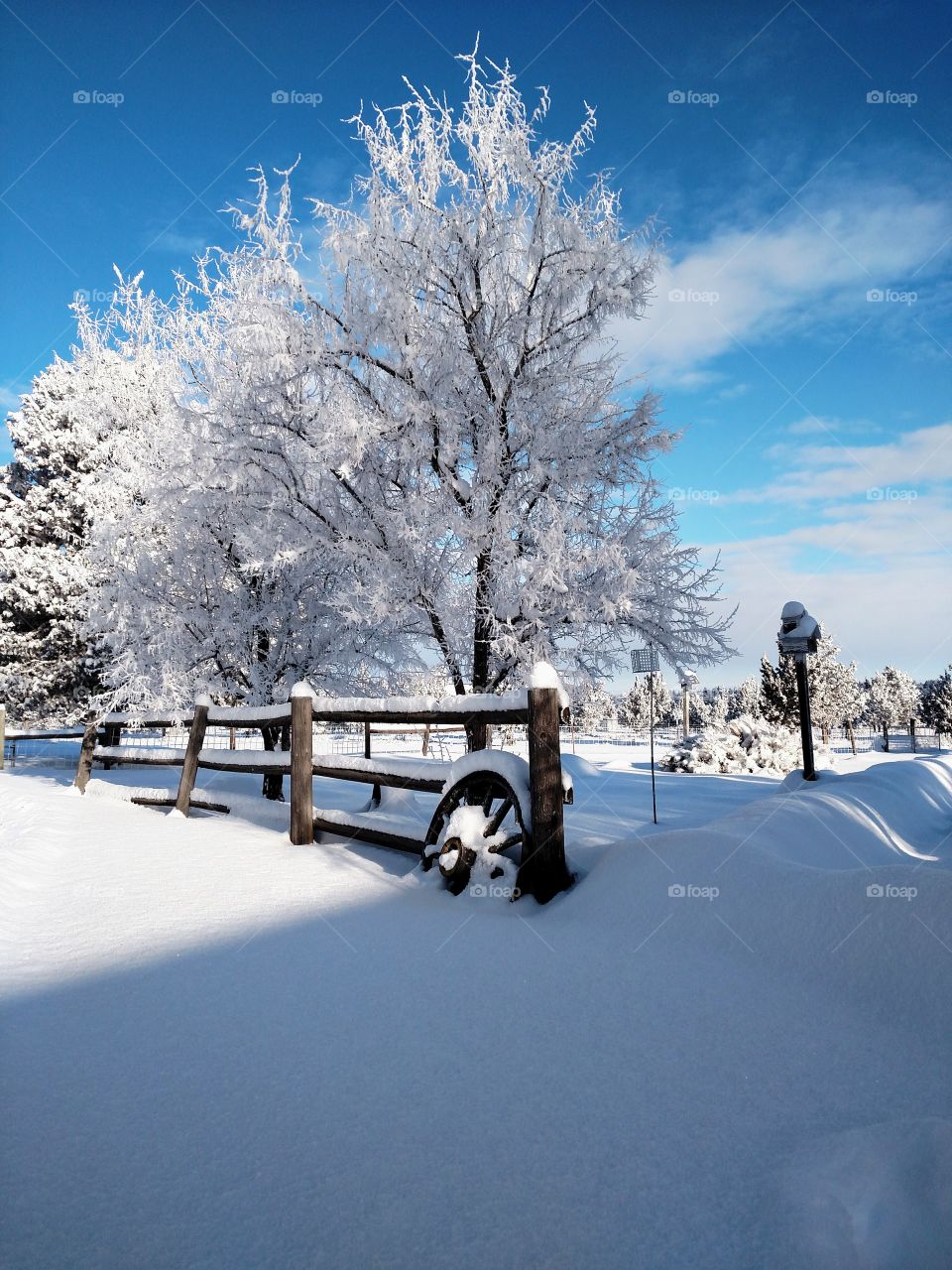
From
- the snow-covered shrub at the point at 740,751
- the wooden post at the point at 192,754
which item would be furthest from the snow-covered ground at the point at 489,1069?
the snow-covered shrub at the point at 740,751

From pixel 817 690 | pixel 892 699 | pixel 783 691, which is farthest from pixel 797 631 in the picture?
pixel 892 699

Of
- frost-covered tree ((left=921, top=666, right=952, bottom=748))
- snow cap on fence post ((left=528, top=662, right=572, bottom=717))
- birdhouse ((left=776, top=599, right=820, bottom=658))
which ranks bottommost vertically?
frost-covered tree ((left=921, top=666, right=952, bottom=748))

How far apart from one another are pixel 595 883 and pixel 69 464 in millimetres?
18303

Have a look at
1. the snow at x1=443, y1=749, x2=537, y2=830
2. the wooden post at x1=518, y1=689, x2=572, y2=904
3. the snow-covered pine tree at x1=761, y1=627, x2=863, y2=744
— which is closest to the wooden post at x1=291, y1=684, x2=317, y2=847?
the snow at x1=443, y1=749, x2=537, y2=830

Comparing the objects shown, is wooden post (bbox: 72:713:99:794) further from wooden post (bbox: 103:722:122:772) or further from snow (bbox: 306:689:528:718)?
snow (bbox: 306:689:528:718)

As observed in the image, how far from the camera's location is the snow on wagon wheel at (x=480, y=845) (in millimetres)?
4750

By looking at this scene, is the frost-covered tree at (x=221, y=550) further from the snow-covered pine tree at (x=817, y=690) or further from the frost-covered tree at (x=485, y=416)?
the snow-covered pine tree at (x=817, y=690)

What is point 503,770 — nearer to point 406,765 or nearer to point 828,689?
point 406,765

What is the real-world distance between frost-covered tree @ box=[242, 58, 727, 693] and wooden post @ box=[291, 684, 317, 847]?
1367 millimetres

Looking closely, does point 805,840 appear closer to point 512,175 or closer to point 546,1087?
point 546,1087

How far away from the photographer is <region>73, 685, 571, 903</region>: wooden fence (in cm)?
464

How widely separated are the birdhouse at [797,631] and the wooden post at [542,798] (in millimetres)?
9374

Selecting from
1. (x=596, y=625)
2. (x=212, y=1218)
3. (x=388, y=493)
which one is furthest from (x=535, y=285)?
(x=212, y=1218)

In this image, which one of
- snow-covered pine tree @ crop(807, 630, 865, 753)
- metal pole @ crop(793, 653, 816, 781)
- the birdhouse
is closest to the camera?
metal pole @ crop(793, 653, 816, 781)
